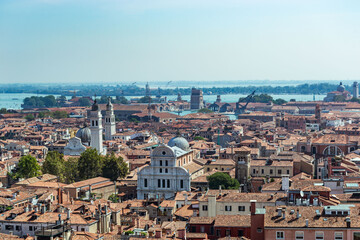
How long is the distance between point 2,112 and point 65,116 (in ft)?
35.1

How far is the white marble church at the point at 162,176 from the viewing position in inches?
1319

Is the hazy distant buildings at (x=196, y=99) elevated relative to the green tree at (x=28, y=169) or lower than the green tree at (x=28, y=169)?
lower

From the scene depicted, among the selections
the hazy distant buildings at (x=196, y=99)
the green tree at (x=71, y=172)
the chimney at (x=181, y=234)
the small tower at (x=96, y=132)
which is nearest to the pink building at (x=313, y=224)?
the chimney at (x=181, y=234)

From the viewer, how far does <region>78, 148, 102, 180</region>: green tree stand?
36.8 meters

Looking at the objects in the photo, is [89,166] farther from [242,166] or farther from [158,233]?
[158,233]

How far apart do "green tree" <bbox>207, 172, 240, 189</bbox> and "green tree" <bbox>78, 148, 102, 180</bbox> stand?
287 inches

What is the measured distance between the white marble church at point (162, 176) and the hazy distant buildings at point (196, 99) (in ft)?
379

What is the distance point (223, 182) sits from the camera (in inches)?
1238

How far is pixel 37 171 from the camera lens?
37688 mm

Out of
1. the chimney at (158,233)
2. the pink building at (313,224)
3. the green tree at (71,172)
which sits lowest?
the green tree at (71,172)

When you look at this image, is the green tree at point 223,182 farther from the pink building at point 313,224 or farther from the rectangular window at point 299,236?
the rectangular window at point 299,236

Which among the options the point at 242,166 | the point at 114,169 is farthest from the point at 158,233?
the point at 114,169

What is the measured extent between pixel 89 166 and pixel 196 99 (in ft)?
378

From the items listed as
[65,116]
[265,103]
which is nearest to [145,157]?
[65,116]
